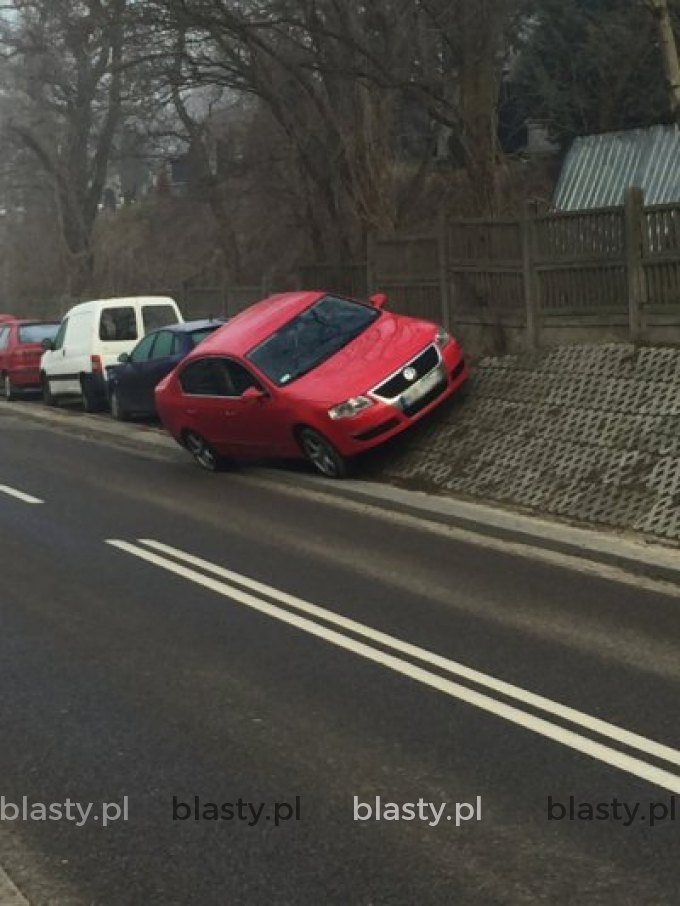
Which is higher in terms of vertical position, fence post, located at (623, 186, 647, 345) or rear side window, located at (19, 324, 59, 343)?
fence post, located at (623, 186, 647, 345)

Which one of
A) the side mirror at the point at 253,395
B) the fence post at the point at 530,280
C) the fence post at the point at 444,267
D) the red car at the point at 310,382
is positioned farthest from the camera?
the fence post at the point at 444,267

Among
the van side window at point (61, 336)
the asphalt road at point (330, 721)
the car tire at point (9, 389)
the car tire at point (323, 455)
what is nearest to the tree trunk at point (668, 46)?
the car tire at point (323, 455)

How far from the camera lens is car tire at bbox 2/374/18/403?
24.6 metres

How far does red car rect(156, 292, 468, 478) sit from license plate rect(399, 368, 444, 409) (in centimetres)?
1

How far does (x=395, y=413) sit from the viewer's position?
1222 cm

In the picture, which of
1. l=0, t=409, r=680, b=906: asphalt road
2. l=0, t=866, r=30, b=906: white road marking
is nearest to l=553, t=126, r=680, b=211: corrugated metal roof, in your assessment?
l=0, t=409, r=680, b=906: asphalt road

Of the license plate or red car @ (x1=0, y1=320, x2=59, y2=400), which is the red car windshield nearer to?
the license plate

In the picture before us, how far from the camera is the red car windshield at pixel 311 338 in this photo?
12.9 meters

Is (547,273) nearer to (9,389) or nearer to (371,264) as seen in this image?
(371,264)

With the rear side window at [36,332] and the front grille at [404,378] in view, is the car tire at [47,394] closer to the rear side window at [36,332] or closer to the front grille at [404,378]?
the rear side window at [36,332]

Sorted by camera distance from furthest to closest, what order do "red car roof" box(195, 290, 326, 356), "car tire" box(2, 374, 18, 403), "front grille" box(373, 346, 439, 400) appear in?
"car tire" box(2, 374, 18, 403) < "red car roof" box(195, 290, 326, 356) < "front grille" box(373, 346, 439, 400)

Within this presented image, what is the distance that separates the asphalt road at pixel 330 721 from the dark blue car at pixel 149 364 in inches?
290

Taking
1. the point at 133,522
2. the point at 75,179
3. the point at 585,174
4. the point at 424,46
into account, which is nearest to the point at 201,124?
the point at 75,179

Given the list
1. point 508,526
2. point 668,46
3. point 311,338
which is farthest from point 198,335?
point 508,526
